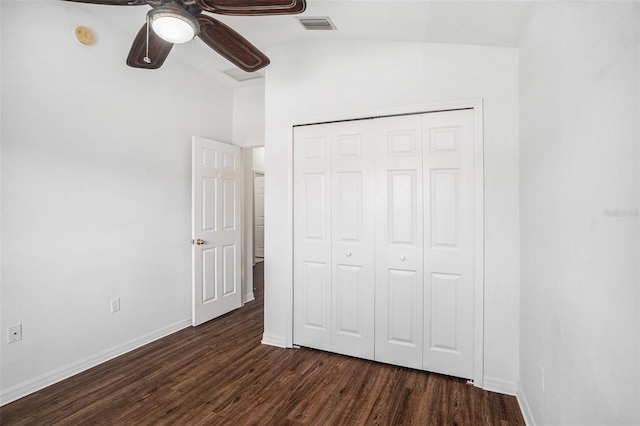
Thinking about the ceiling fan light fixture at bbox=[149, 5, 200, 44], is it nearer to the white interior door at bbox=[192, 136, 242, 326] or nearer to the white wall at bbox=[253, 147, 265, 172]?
the white interior door at bbox=[192, 136, 242, 326]

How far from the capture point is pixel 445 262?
253cm

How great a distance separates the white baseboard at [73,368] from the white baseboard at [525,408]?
3.20 m

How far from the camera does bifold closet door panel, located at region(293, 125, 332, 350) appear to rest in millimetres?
2975

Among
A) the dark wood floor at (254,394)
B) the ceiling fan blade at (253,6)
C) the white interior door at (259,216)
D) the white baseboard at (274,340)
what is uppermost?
the ceiling fan blade at (253,6)

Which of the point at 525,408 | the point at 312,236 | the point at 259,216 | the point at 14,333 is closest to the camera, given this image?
the point at 525,408

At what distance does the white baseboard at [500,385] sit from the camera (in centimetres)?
229

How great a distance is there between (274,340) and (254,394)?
2.79 feet

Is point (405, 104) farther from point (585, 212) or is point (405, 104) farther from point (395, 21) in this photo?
point (585, 212)

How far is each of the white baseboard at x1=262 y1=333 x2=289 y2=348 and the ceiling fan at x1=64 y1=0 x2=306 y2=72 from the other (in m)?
2.47

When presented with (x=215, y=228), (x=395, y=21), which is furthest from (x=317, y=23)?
(x=215, y=228)

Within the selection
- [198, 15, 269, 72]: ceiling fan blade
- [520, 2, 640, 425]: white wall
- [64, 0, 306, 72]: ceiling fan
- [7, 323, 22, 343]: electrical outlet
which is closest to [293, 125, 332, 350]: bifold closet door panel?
[198, 15, 269, 72]: ceiling fan blade

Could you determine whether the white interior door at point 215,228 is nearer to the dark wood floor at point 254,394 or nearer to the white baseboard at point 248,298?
the white baseboard at point 248,298

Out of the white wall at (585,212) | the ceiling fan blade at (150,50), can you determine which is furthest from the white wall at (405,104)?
the ceiling fan blade at (150,50)

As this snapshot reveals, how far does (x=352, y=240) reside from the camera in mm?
2873
